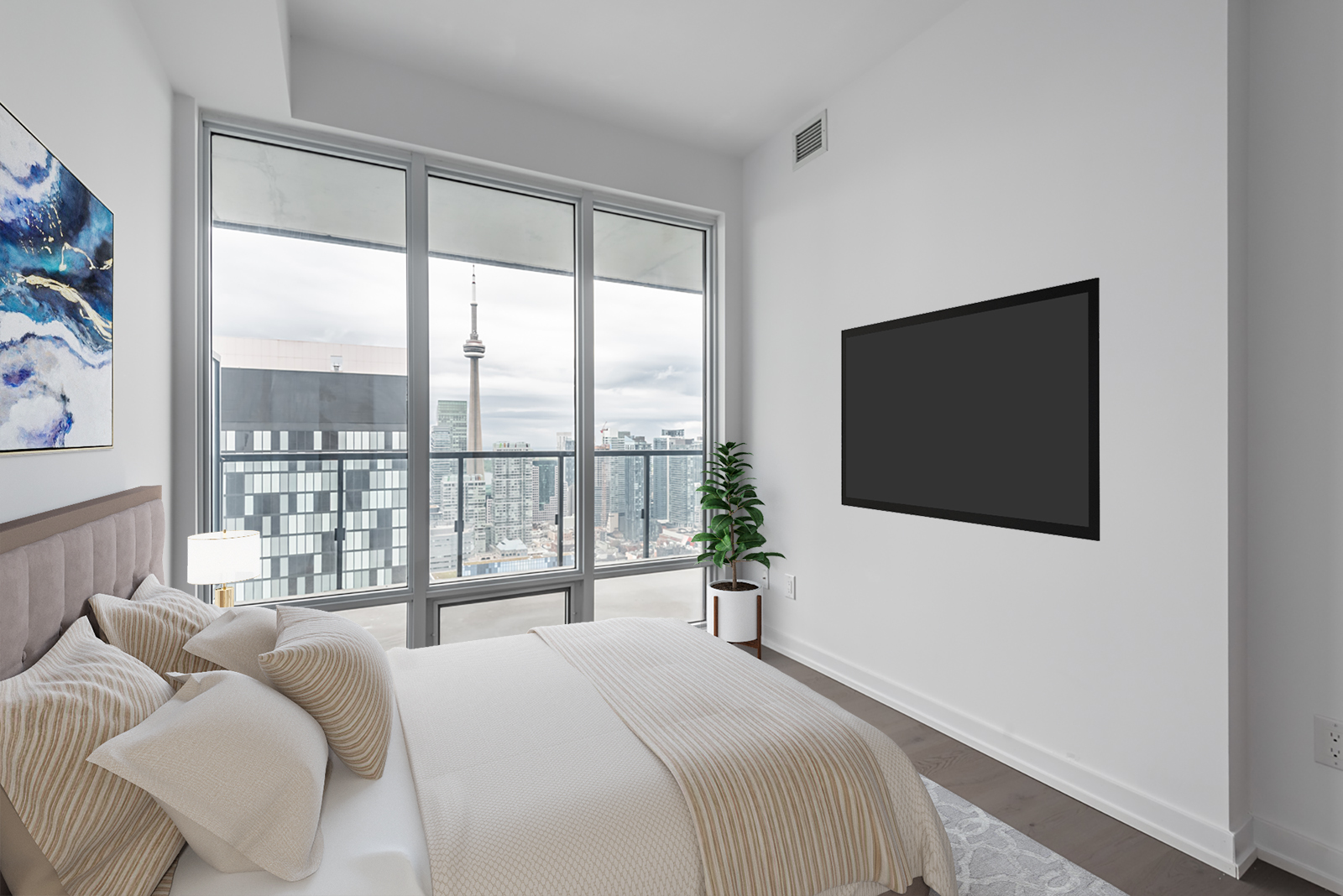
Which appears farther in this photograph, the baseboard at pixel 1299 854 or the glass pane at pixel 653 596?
the glass pane at pixel 653 596

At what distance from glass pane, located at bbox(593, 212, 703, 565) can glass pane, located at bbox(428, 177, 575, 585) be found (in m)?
0.22

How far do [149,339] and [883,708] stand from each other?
3451mm

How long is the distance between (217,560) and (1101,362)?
3.20m

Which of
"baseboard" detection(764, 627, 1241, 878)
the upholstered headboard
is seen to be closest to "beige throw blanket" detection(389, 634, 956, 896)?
the upholstered headboard

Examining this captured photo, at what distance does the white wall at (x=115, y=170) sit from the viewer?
4.76 feet

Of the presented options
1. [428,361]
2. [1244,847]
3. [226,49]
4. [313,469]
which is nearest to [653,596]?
[428,361]

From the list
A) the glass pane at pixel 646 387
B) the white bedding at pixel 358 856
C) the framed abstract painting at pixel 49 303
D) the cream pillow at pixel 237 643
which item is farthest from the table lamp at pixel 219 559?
the glass pane at pixel 646 387

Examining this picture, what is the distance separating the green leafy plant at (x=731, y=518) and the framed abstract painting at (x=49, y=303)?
276cm

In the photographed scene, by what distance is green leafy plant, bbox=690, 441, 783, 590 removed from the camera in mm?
3758

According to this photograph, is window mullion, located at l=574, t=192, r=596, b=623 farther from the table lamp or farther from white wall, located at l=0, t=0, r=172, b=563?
white wall, located at l=0, t=0, r=172, b=563

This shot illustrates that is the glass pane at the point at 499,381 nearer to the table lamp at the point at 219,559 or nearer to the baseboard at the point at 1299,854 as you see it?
the table lamp at the point at 219,559

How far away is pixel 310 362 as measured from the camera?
306cm

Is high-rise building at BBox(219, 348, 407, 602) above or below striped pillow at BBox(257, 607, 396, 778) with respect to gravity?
above

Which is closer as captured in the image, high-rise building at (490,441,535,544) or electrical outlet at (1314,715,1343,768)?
electrical outlet at (1314,715,1343,768)
